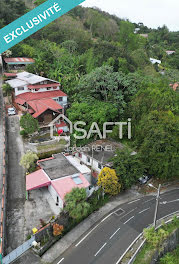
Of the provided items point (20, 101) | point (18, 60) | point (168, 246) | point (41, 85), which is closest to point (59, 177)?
point (168, 246)

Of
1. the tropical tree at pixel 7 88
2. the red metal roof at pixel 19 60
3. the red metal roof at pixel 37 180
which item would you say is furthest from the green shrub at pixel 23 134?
the red metal roof at pixel 19 60

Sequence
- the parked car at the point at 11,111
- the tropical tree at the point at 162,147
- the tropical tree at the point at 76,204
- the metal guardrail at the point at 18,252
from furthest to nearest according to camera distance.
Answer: the parked car at the point at 11,111
the tropical tree at the point at 162,147
the tropical tree at the point at 76,204
the metal guardrail at the point at 18,252

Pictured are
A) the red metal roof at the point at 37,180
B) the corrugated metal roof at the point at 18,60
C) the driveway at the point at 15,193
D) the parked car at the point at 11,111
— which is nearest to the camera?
the driveway at the point at 15,193

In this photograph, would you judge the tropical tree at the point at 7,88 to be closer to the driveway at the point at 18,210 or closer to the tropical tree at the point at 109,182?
the driveway at the point at 18,210

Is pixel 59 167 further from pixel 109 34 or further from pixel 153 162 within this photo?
pixel 109 34

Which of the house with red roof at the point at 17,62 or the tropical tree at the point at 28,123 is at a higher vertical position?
the house with red roof at the point at 17,62
